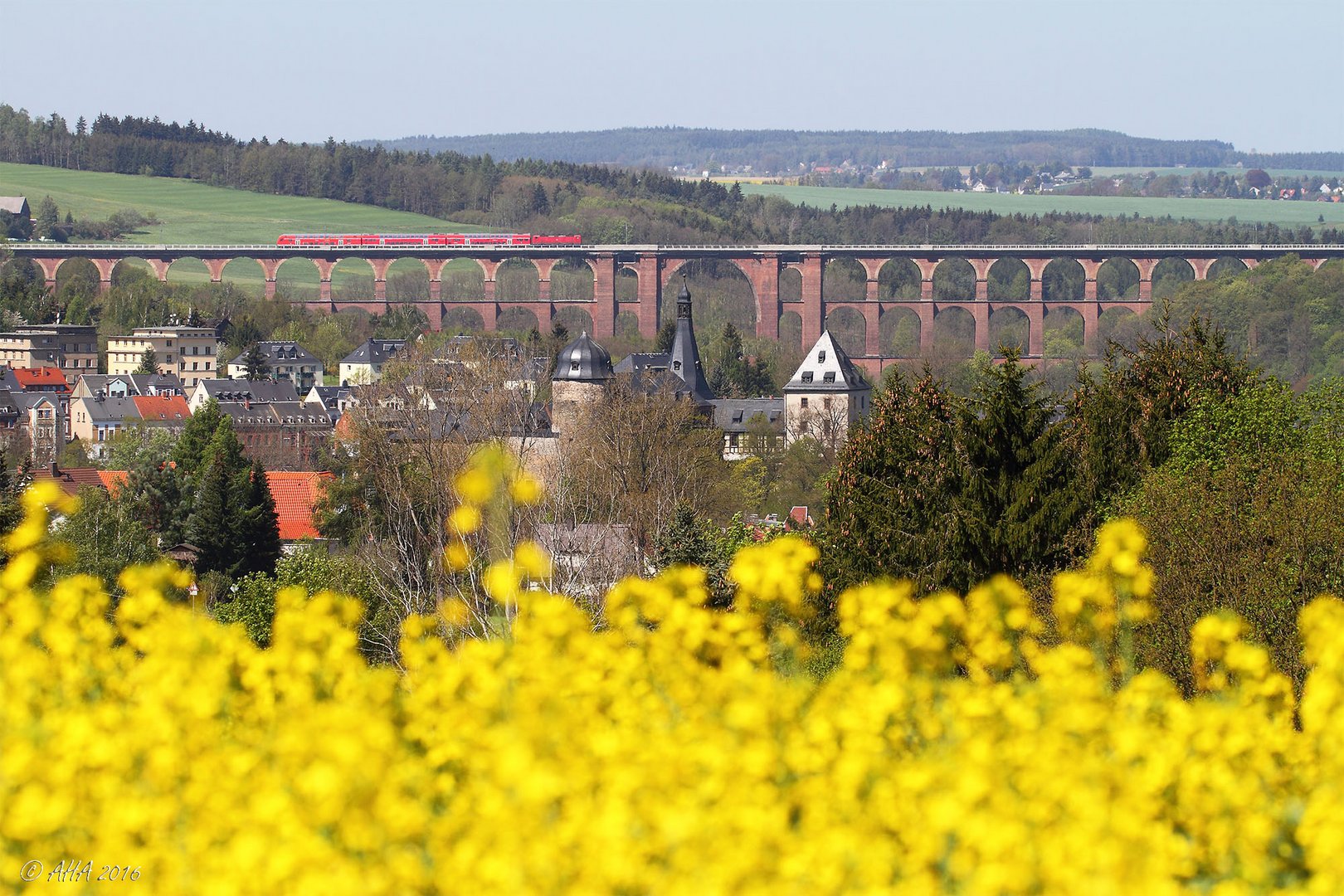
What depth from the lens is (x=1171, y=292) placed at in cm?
14762

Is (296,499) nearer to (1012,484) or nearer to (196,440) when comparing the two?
(196,440)

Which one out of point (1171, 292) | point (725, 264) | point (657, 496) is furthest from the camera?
point (725, 264)

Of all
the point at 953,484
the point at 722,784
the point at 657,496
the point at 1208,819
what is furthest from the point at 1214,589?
the point at 657,496

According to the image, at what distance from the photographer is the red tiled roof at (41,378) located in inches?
4316

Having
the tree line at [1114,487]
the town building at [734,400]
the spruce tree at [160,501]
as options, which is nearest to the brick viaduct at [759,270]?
the town building at [734,400]

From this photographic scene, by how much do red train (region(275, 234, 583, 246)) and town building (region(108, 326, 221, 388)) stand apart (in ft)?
110

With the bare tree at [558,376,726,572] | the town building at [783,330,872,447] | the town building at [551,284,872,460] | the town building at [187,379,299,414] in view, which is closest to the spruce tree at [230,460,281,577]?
the bare tree at [558,376,726,572]

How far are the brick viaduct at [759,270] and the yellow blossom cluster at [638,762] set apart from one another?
136 meters

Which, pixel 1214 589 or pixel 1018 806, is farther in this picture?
pixel 1214 589

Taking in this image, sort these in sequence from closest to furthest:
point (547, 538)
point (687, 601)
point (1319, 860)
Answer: point (1319, 860) → point (687, 601) → point (547, 538)

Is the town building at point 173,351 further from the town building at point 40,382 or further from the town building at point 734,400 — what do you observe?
the town building at point 734,400

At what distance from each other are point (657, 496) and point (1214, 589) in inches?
935

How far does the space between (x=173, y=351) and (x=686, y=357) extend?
134 ft

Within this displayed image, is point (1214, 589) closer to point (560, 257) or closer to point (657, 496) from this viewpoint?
point (657, 496)
